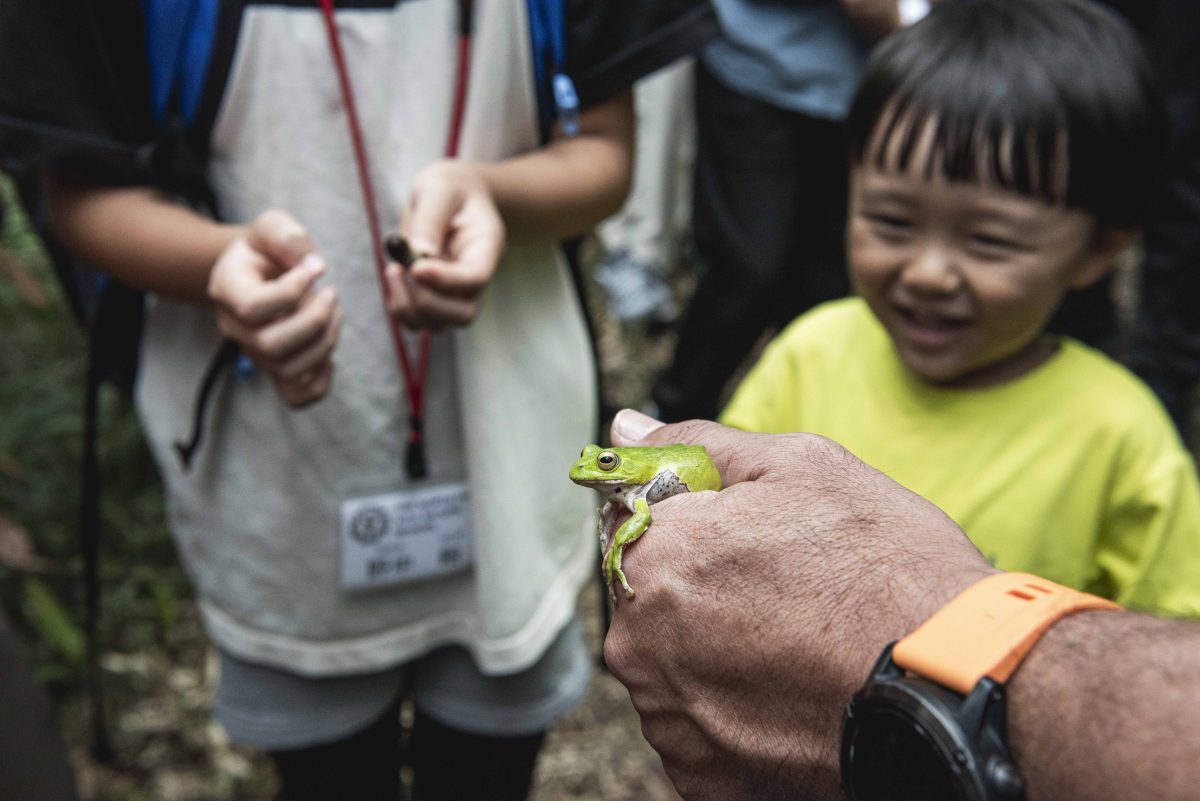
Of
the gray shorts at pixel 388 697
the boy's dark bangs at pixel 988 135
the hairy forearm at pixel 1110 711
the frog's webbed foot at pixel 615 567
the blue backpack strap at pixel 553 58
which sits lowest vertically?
the gray shorts at pixel 388 697

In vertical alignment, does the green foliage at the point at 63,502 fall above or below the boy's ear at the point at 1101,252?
below

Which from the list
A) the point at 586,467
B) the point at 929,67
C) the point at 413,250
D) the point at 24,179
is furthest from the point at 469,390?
the point at 929,67

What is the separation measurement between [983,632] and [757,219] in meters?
2.66

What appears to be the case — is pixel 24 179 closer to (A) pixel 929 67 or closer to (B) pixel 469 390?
(B) pixel 469 390

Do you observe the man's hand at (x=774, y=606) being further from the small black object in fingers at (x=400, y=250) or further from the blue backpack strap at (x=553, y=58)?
the blue backpack strap at (x=553, y=58)

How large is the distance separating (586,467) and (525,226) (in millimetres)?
691

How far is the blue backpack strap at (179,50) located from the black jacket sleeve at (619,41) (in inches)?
24.6

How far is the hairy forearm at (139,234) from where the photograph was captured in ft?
5.37

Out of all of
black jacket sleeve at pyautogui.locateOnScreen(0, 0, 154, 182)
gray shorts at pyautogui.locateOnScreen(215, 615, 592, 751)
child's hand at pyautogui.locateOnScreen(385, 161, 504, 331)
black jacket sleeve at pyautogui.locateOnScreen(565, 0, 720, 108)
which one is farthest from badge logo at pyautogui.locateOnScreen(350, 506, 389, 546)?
black jacket sleeve at pyautogui.locateOnScreen(565, 0, 720, 108)

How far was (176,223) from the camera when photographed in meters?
1.67

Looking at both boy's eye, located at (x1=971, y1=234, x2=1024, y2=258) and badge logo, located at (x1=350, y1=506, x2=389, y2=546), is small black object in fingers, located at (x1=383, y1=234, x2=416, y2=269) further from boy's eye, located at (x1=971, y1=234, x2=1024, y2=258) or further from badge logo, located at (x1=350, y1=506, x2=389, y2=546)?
boy's eye, located at (x1=971, y1=234, x2=1024, y2=258)

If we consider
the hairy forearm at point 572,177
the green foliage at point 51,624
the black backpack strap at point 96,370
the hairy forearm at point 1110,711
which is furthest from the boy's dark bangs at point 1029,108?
the green foliage at point 51,624

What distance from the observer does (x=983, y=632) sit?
897 millimetres

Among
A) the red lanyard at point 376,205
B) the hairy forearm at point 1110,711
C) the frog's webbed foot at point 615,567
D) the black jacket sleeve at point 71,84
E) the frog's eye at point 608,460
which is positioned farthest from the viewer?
the red lanyard at point 376,205
